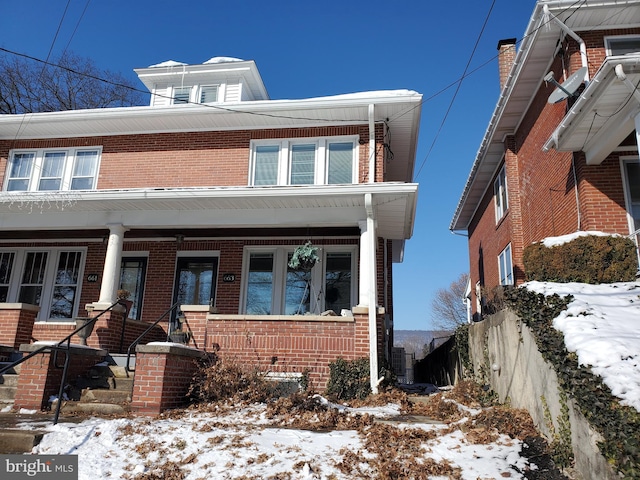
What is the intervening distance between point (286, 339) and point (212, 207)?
3.17m

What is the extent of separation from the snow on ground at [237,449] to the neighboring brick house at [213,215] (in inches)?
125

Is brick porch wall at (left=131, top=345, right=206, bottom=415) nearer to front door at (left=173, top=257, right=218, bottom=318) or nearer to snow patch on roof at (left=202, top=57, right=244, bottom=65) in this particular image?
front door at (left=173, top=257, right=218, bottom=318)

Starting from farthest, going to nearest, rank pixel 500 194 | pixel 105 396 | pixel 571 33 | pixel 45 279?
pixel 500 194, pixel 45 279, pixel 571 33, pixel 105 396

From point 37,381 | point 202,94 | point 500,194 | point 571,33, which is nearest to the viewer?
point 37,381

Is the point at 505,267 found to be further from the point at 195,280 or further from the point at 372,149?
the point at 195,280

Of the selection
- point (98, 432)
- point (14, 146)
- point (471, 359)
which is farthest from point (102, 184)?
point (471, 359)

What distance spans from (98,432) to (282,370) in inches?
145

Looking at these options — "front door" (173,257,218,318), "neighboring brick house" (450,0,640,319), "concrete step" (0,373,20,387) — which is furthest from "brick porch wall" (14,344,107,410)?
"neighboring brick house" (450,0,640,319)

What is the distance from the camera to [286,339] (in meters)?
9.04

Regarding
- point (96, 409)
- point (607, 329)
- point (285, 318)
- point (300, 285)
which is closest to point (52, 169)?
point (300, 285)

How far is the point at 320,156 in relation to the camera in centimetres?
1146

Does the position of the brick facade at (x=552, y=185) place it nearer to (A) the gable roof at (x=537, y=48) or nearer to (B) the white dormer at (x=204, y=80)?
(A) the gable roof at (x=537, y=48)

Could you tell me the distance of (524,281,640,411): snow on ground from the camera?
165 inches

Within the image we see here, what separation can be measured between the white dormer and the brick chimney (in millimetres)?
7339
